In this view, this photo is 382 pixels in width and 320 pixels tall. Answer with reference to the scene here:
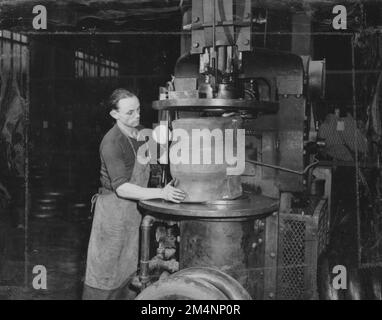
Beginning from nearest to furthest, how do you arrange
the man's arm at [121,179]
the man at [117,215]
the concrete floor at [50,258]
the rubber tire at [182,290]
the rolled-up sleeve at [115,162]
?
the rubber tire at [182,290], the man's arm at [121,179], the rolled-up sleeve at [115,162], the man at [117,215], the concrete floor at [50,258]

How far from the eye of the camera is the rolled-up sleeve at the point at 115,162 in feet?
9.67

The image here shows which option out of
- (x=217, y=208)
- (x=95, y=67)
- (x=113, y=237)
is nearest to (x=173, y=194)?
(x=217, y=208)

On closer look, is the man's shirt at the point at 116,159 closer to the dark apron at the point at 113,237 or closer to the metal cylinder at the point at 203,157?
the dark apron at the point at 113,237

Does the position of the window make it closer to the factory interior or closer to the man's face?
the factory interior

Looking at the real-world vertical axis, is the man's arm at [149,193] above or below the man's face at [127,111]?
below

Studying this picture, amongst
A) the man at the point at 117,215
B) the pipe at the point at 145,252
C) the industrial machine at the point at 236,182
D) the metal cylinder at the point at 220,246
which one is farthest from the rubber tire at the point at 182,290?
the man at the point at 117,215

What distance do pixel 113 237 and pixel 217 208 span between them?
3.24 ft

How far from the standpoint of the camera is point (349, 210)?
16.2ft

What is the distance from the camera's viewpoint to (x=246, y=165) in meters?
3.52

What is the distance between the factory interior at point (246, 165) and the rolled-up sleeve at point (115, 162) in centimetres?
31
